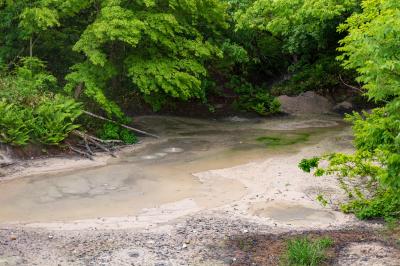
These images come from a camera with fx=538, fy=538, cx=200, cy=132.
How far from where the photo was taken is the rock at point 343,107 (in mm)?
22031

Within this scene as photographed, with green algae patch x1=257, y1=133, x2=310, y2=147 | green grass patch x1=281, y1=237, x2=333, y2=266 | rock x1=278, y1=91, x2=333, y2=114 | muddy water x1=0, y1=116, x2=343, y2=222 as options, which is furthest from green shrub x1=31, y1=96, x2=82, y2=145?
rock x1=278, y1=91, x2=333, y2=114

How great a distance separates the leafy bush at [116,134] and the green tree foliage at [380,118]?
266 inches

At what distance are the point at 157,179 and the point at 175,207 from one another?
2.02 m

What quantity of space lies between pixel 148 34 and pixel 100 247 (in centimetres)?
841

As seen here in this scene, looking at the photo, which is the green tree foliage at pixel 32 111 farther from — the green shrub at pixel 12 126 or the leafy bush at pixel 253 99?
the leafy bush at pixel 253 99

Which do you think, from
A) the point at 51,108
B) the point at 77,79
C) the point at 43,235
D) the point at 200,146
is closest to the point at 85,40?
the point at 77,79

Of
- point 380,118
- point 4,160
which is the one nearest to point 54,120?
point 4,160

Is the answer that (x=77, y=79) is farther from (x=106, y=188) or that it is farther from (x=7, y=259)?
(x=7, y=259)

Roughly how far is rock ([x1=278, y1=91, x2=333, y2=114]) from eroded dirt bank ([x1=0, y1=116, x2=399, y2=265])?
→ 5648 millimetres

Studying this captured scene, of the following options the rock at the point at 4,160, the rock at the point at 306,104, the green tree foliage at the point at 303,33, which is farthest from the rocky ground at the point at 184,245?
the rock at the point at 306,104

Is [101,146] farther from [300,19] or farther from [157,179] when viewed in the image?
[300,19]

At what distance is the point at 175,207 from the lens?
420 inches

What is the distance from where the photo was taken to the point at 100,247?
852 cm

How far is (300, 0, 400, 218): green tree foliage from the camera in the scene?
22.3 ft
